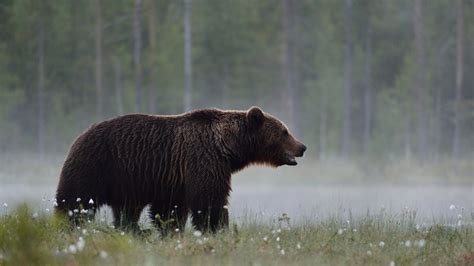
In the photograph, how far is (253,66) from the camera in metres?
52.8

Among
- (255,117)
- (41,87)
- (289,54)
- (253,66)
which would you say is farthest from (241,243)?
(253,66)

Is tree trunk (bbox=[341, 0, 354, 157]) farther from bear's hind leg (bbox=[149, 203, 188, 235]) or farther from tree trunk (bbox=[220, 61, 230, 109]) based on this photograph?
bear's hind leg (bbox=[149, 203, 188, 235])

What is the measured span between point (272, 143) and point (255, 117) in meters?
0.46

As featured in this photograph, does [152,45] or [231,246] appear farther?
[152,45]

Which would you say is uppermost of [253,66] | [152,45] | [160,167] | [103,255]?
[152,45]

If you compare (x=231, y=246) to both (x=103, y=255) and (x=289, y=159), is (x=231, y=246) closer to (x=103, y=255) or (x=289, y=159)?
(x=103, y=255)

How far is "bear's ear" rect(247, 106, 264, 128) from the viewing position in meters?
12.2

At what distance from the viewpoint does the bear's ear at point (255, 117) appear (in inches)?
481

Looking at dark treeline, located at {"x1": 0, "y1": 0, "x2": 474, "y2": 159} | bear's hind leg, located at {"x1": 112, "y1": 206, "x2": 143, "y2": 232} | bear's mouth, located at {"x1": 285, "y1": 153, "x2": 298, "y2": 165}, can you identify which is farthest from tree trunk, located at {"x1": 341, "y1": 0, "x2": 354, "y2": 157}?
bear's hind leg, located at {"x1": 112, "y1": 206, "x2": 143, "y2": 232}

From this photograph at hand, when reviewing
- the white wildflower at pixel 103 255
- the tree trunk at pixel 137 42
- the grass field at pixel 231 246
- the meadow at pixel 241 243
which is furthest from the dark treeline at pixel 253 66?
the white wildflower at pixel 103 255

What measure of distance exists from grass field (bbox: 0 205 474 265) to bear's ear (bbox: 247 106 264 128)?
59.0 inches

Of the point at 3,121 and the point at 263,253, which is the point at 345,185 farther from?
the point at 263,253

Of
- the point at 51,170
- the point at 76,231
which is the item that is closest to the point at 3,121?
the point at 51,170

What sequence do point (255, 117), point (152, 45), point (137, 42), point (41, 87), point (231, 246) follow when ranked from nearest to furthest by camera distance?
1. point (231, 246)
2. point (255, 117)
3. point (137, 42)
4. point (152, 45)
5. point (41, 87)
